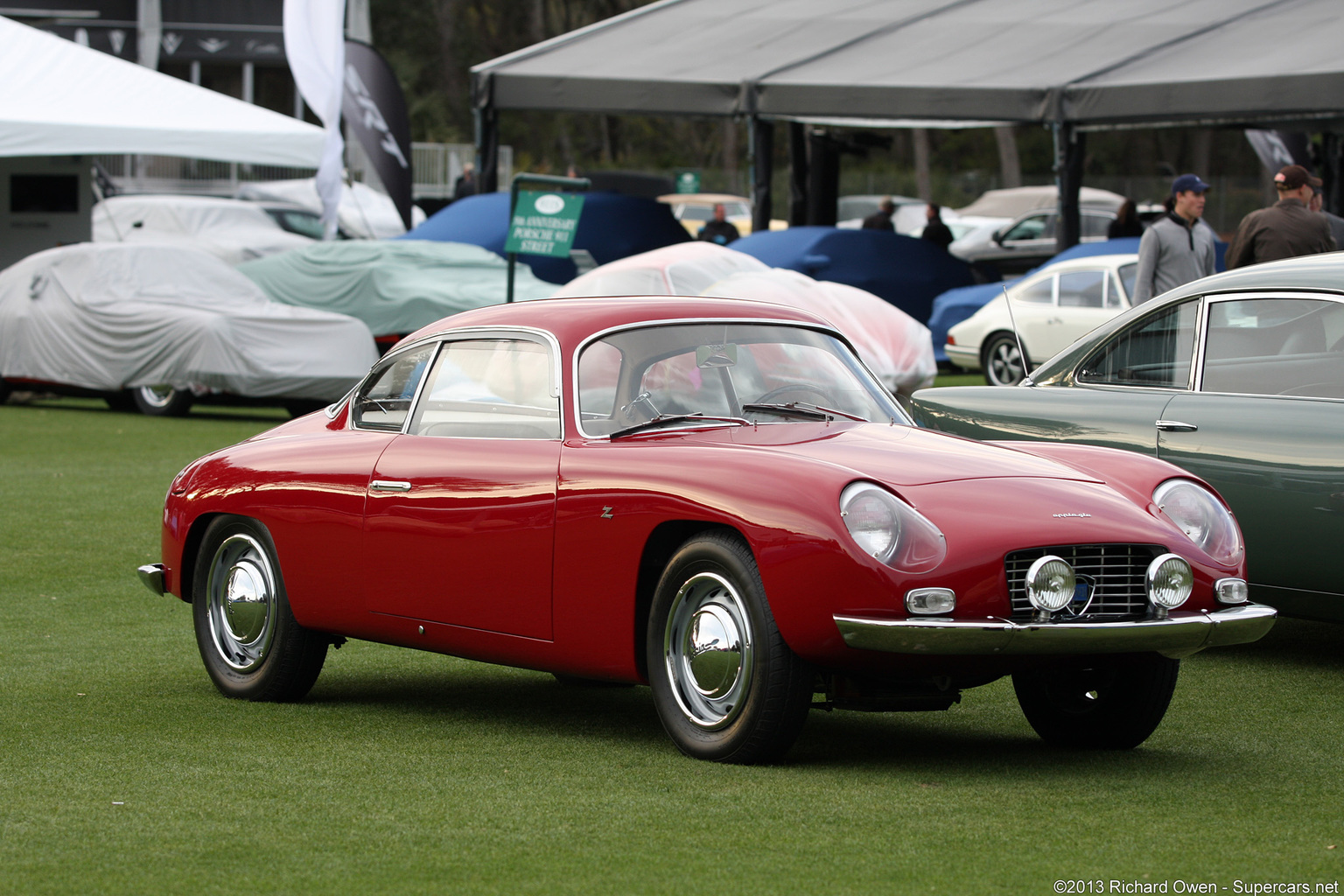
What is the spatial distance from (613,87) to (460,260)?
3964mm

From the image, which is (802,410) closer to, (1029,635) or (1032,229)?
(1029,635)

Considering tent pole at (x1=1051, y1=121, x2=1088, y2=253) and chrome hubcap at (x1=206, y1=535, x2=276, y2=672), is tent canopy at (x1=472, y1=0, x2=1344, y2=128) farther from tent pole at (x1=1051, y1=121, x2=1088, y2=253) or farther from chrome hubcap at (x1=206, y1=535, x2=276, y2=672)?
chrome hubcap at (x1=206, y1=535, x2=276, y2=672)

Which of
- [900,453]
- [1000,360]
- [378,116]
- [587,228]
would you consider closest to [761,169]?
[587,228]

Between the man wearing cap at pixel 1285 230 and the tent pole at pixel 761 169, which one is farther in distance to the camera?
the tent pole at pixel 761 169

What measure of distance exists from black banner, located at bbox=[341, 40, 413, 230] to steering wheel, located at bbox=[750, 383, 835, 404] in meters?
20.8

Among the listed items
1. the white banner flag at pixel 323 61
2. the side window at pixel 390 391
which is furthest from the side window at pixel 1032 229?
the side window at pixel 390 391

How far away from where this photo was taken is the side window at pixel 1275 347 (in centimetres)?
713

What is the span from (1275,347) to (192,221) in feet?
87.8

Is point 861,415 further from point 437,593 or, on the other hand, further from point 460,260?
point 460,260

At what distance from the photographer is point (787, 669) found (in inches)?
202

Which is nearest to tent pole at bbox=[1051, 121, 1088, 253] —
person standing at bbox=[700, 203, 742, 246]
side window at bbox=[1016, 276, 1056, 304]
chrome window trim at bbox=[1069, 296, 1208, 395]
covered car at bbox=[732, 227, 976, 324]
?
side window at bbox=[1016, 276, 1056, 304]

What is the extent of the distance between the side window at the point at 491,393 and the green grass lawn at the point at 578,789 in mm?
991

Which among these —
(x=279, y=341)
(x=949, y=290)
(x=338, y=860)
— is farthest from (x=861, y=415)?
(x=949, y=290)

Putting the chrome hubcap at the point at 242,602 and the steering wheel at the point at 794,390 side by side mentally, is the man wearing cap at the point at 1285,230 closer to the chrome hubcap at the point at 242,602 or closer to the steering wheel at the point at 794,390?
the steering wheel at the point at 794,390
